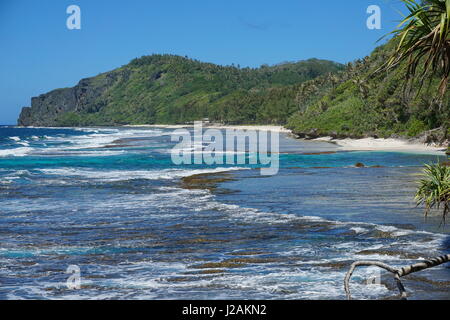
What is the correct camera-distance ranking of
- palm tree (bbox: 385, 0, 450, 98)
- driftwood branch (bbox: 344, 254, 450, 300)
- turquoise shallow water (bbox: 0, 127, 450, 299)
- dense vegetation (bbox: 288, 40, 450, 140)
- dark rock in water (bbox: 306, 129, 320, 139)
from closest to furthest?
driftwood branch (bbox: 344, 254, 450, 300) → palm tree (bbox: 385, 0, 450, 98) → turquoise shallow water (bbox: 0, 127, 450, 299) → dense vegetation (bbox: 288, 40, 450, 140) → dark rock in water (bbox: 306, 129, 320, 139)

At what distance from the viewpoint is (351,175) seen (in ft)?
105

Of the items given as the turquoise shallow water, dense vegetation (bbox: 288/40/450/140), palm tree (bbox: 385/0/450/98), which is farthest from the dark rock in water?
palm tree (bbox: 385/0/450/98)

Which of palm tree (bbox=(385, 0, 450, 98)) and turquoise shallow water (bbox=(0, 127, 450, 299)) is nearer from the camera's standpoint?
palm tree (bbox=(385, 0, 450, 98))

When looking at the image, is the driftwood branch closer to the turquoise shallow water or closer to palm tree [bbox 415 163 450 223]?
the turquoise shallow water

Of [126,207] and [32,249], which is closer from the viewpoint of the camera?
[32,249]

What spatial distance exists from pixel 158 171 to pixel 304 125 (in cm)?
5570

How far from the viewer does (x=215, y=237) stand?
1575 cm

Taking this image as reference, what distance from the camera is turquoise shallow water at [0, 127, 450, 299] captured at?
1076 centimetres

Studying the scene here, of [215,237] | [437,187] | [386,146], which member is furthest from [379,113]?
[437,187]

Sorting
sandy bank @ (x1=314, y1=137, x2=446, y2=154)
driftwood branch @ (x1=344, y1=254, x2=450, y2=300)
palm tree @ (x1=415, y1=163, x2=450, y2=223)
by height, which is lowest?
sandy bank @ (x1=314, y1=137, x2=446, y2=154)

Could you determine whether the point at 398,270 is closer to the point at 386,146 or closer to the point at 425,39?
the point at 425,39
